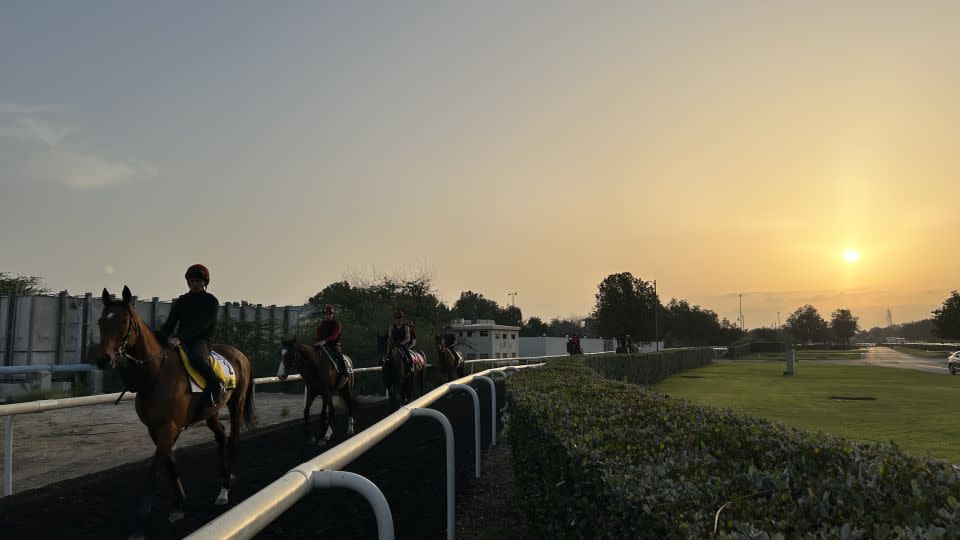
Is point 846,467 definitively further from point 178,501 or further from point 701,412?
point 178,501

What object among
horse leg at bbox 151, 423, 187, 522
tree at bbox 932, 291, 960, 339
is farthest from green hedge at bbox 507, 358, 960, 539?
tree at bbox 932, 291, 960, 339

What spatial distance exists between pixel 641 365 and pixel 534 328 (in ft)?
273

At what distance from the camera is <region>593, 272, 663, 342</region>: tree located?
7506 cm

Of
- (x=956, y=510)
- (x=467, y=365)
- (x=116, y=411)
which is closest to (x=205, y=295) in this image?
(x=956, y=510)

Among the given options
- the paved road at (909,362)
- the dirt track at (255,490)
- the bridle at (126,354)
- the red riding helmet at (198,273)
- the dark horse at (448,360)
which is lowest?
the paved road at (909,362)

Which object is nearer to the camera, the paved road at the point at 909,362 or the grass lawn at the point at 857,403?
the grass lawn at the point at 857,403

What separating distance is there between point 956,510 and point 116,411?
59.2ft

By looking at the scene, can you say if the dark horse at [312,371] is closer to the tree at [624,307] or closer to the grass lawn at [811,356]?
the grass lawn at [811,356]

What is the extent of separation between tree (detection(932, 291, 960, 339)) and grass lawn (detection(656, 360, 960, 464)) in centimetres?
5908

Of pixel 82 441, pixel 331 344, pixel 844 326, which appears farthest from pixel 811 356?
pixel 844 326

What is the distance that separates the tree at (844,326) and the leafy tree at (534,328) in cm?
8920

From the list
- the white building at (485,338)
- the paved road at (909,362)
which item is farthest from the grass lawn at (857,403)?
the white building at (485,338)

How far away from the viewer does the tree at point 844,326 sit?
6540 inches

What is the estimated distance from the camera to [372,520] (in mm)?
5602
